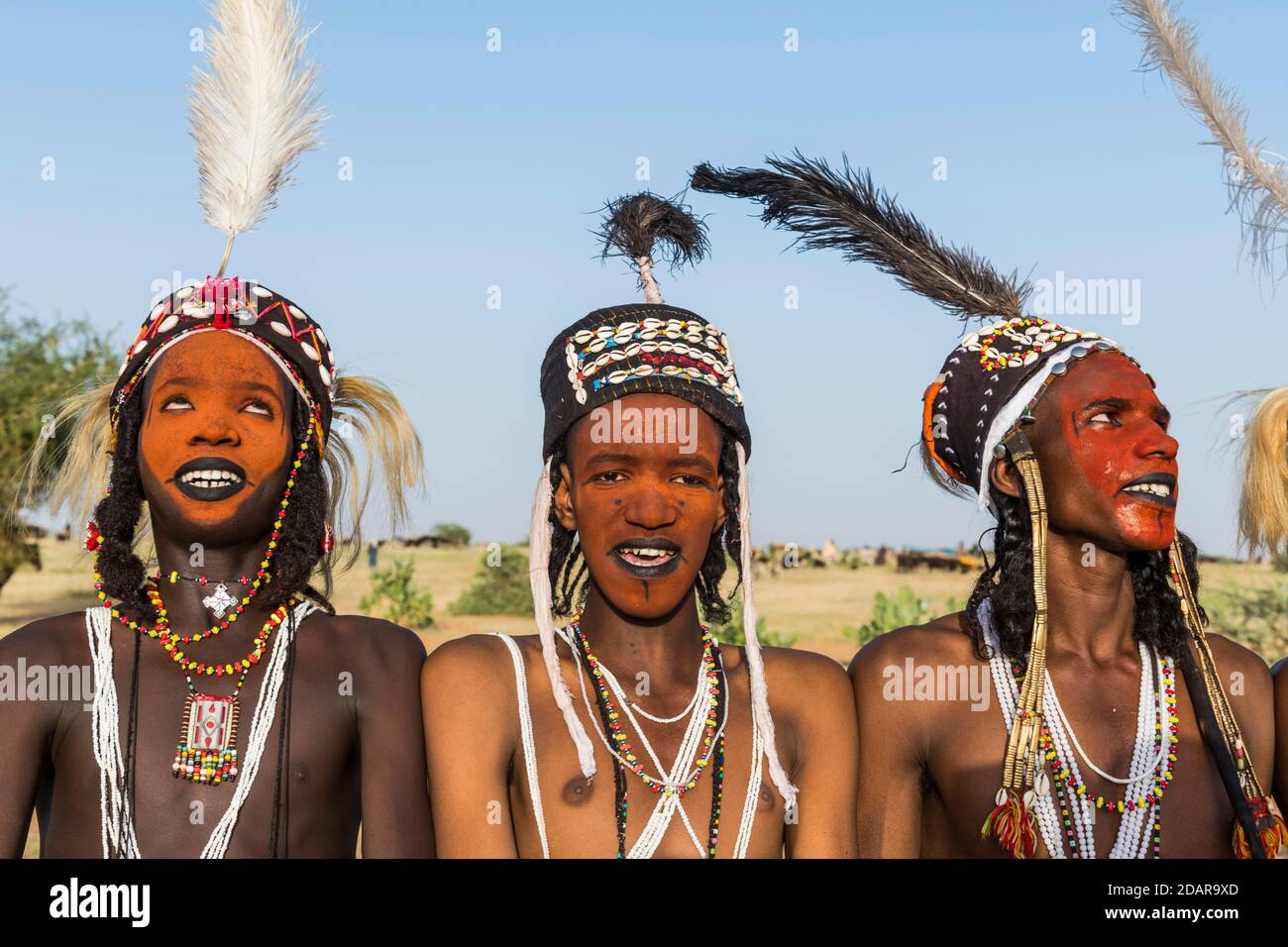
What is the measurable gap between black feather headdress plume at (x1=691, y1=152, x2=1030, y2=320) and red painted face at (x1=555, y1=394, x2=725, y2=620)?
3.60 feet

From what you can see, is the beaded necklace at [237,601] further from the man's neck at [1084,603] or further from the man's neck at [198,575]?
the man's neck at [1084,603]

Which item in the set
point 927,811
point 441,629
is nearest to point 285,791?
point 927,811

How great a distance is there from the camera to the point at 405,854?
3543 millimetres

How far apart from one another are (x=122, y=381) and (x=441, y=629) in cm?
1683

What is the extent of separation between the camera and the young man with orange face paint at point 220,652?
350 centimetres

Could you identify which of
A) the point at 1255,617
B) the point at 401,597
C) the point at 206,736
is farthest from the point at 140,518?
the point at 1255,617

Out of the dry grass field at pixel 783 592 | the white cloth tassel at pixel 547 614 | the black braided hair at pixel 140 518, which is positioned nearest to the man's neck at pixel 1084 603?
the white cloth tassel at pixel 547 614

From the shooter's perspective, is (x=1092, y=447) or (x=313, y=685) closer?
(x=313, y=685)

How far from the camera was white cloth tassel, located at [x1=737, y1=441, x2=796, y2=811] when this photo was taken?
3.67 metres

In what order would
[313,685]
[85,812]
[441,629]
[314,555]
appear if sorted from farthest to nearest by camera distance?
[441,629], [314,555], [313,685], [85,812]

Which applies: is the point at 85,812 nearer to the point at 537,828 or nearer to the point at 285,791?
the point at 285,791

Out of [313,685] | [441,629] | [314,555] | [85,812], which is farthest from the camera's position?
[441,629]

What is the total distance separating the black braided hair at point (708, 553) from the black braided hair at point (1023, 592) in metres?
0.82

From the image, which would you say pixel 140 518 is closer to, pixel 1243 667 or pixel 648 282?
pixel 648 282
